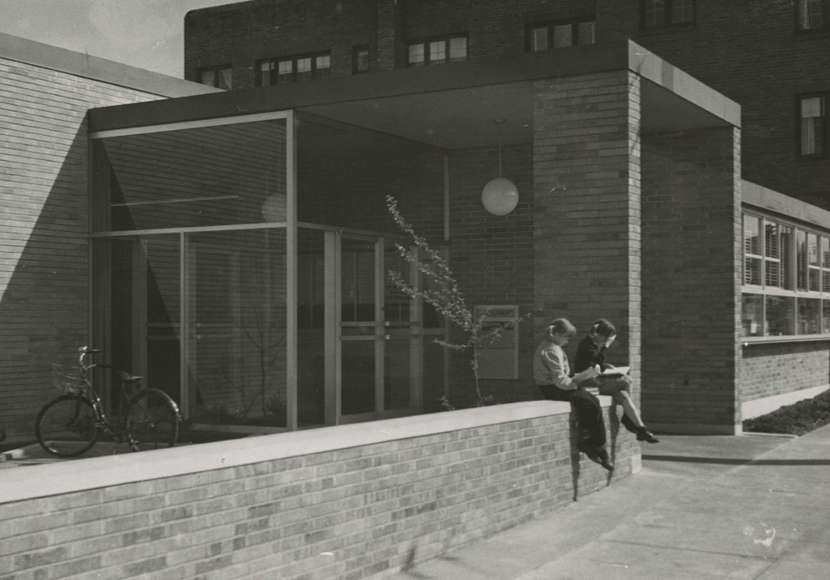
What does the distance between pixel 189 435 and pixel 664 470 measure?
5483 mm

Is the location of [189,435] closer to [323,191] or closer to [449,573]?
[323,191]

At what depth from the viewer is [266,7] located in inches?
1112

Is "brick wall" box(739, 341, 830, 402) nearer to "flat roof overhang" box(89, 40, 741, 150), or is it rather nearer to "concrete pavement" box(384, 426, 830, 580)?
"flat roof overhang" box(89, 40, 741, 150)

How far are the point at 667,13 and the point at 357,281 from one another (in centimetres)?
1345

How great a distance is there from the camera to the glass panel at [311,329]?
1218 cm

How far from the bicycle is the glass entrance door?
243 centimetres

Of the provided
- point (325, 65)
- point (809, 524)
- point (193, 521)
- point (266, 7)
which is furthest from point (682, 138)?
point (266, 7)

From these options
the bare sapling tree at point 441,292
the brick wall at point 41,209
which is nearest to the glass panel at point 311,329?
the bare sapling tree at point 441,292

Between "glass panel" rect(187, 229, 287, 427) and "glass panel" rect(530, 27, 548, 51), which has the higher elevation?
"glass panel" rect(530, 27, 548, 51)

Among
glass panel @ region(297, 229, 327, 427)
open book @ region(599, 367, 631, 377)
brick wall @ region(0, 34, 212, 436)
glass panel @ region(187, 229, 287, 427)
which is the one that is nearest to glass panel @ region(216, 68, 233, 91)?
brick wall @ region(0, 34, 212, 436)

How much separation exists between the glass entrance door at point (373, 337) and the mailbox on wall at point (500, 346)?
90 centimetres

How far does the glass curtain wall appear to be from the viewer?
12188 millimetres

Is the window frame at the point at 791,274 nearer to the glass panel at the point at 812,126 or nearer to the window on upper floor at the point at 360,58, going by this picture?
the glass panel at the point at 812,126

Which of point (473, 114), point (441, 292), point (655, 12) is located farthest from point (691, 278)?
point (655, 12)
